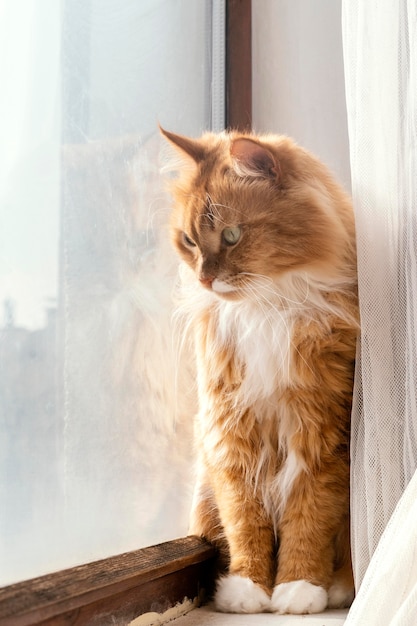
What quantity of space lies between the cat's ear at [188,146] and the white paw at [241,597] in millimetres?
841

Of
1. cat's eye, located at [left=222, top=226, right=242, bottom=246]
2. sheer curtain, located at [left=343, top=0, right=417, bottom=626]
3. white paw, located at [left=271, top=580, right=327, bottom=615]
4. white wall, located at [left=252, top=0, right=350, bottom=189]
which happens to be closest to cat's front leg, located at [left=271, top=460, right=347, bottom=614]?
white paw, located at [left=271, top=580, right=327, bottom=615]

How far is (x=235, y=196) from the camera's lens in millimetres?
1390

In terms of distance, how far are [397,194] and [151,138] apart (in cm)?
62

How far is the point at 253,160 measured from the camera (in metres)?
1.38

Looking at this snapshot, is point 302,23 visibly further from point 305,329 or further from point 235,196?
point 305,329

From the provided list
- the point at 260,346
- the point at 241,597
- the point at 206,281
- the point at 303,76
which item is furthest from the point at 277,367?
the point at 303,76

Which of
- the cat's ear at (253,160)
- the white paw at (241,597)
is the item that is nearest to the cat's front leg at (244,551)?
the white paw at (241,597)

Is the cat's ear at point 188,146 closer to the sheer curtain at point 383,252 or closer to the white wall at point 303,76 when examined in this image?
the sheer curtain at point 383,252

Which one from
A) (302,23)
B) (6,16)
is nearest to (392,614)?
(6,16)

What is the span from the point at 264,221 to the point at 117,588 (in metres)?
0.70

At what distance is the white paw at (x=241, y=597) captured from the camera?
4.24 ft

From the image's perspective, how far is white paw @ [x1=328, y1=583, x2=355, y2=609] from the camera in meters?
1.31

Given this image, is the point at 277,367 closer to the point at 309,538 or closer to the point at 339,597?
the point at 309,538

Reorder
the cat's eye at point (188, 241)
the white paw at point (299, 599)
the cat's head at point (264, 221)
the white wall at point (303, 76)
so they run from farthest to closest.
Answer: the white wall at point (303, 76)
the cat's eye at point (188, 241)
the cat's head at point (264, 221)
the white paw at point (299, 599)
